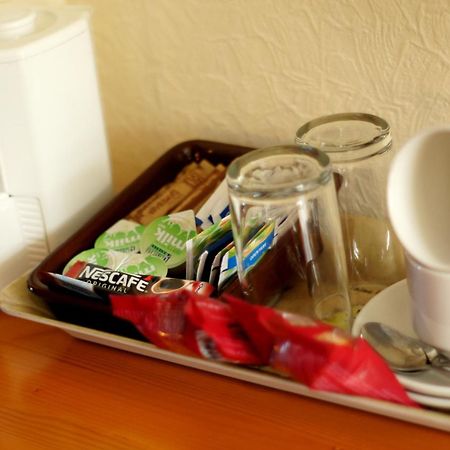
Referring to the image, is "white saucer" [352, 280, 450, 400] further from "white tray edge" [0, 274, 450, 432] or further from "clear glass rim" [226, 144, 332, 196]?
"clear glass rim" [226, 144, 332, 196]

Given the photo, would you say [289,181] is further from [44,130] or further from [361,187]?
[44,130]

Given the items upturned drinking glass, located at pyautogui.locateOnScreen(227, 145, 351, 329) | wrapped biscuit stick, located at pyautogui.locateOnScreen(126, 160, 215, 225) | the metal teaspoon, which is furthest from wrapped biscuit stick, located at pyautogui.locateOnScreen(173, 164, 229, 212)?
the metal teaspoon

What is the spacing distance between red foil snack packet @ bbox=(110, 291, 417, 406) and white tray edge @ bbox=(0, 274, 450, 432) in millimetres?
15

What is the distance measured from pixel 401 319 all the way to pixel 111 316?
9.4 inches

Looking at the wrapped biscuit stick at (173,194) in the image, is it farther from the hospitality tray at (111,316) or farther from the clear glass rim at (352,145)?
the clear glass rim at (352,145)

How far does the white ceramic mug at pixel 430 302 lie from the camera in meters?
0.55

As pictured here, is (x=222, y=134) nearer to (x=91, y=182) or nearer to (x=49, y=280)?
(x=91, y=182)

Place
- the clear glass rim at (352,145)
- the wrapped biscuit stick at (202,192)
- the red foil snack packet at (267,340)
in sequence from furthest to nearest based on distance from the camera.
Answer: the wrapped biscuit stick at (202,192) < the clear glass rim at (352,145) < the red foil snack packet at (267,340)

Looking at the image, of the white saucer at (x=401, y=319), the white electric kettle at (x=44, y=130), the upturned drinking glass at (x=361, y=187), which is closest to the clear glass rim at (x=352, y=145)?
the upturned drinking glass at (x=361, y=187)

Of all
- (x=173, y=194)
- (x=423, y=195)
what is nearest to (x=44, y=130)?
(x=173, y=194)

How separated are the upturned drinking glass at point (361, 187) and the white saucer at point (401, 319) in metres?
0.03

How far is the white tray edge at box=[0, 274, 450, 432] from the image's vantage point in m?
0.56

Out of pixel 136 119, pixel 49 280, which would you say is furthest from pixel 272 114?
pixel 49 280

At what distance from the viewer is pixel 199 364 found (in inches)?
25.4
